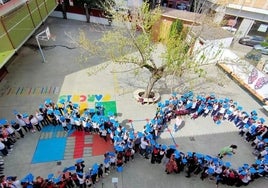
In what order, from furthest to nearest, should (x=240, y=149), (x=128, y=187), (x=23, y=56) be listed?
(x=23, y=56) < (x=240, y=149) < (x=128, y=187)

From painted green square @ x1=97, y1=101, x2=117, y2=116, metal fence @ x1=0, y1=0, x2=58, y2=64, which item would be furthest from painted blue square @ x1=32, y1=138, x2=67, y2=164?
metal fence @ x1=0, y1=0, x2=58, y2=64

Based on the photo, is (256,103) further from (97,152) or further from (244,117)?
(97,152)

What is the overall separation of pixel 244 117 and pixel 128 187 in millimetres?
7256

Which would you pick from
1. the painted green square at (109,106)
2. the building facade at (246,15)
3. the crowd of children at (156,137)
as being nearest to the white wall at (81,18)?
the building facade at (246,15)

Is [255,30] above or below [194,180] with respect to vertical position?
above

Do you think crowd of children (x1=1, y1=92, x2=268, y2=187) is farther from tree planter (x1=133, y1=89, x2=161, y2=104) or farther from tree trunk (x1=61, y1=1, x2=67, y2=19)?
tree trunk (x1=61, y1=1, x2=67, y2=19)

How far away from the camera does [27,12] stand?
13500 mm

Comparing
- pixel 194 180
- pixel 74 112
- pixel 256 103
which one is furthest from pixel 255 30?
pixel 74 112

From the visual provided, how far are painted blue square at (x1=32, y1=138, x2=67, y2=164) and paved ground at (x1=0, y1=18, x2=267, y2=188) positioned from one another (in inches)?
10.2

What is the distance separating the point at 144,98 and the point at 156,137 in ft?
9.78

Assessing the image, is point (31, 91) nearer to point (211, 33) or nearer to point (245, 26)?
point (211, 33)

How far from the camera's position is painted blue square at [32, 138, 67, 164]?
9602 millimetres

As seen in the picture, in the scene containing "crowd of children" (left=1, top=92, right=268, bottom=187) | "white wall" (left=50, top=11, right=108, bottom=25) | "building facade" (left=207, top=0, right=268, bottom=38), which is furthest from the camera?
"white wall" (left=50, top=11, right=108, bottom=25)

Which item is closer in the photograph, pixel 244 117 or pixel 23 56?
pixel 244 117
